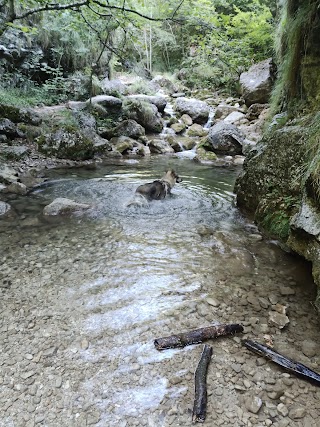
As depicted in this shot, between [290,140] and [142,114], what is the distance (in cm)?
993

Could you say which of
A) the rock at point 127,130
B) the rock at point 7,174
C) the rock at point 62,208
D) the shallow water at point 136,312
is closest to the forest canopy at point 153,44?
the rock at point 127,130

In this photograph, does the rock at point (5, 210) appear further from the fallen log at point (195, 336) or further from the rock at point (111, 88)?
the rock at point (111, 88)

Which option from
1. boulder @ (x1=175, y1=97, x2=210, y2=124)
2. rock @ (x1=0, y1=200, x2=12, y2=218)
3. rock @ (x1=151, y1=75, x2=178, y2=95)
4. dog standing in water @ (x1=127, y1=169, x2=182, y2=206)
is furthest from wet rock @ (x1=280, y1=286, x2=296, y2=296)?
rock @ (x1=151, y1=75, x2=178, y2=95)

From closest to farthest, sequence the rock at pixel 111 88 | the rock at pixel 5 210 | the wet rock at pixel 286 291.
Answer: the wet rock at pixel 286 291
the rock at pixel 5 210
the rock at pixel 111 88

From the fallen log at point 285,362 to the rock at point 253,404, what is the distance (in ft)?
1.22

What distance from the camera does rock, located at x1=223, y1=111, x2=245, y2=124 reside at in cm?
1379

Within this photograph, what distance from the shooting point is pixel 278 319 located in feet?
9.14

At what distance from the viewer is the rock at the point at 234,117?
13789 millimetres

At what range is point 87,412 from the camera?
1.92 meters

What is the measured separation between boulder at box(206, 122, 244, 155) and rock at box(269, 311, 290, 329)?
937 cm

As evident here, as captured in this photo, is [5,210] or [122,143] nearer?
[5,210]

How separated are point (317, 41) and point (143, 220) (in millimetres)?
3716

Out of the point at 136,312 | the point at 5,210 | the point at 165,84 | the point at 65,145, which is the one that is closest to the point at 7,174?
the point at 5,210

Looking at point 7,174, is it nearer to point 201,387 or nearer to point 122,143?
point 122,143
